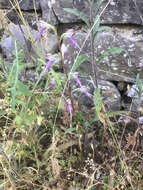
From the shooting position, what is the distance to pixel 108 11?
4.17 feet

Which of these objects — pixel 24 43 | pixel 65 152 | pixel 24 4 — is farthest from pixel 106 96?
pixel 24 4

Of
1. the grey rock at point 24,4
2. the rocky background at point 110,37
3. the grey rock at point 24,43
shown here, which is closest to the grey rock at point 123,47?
the rocky background at point 110,37

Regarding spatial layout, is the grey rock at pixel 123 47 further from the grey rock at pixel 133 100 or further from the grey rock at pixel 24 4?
the grey rock at pixel 24 4

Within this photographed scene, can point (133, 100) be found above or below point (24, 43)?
below

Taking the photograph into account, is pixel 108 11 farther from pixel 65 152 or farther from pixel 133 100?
pixel 65 152

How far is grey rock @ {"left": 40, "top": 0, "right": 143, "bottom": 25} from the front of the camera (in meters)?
1.22

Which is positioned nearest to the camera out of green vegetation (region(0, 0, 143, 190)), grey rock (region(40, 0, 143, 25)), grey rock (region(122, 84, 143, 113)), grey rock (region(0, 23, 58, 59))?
green vegetation (region(0, 0, 143, 190))

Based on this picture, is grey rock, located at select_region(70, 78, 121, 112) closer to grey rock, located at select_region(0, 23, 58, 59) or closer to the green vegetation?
the green vegetation

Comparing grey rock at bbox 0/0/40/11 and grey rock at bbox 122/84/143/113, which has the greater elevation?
grey rock at bbox 0/0/40/11

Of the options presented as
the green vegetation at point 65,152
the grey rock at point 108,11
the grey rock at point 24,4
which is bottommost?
the green vegetation at point 65,152

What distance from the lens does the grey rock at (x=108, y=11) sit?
4.00ft

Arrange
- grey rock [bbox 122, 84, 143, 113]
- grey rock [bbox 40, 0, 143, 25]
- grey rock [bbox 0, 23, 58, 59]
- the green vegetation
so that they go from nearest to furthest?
the green vegetation → grey rock [bbox 40, 0, 143, 25] → grey rock [bbox 122, 84, 143, 113] → grey rock [bbox 0, 23, 58, 59]

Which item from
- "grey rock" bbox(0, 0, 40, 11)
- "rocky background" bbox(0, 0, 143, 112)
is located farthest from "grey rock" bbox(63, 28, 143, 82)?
"grey rock" bbox(0, 0, 40, 11)

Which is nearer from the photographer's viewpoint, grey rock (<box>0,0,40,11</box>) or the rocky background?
the rocky background
